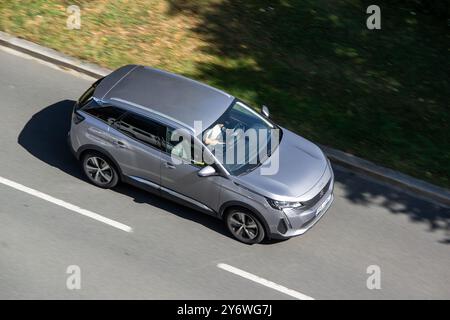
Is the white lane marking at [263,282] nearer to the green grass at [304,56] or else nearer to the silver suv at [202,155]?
the silver suv at [202,155]

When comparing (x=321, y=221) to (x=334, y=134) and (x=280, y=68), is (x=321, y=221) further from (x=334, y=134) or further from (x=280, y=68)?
(x=280, y=68)

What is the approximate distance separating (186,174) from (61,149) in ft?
9.07

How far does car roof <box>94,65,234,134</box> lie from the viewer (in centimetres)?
1063

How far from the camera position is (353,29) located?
620 inches

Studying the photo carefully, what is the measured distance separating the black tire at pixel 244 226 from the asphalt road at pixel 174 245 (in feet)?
0.50

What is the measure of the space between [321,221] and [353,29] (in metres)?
6.07

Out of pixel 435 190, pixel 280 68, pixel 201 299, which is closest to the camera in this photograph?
pixel 201 299

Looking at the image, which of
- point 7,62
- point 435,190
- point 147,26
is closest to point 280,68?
point 147,26

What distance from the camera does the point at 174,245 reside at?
1048cm

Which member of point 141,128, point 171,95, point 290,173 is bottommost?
point 290,173

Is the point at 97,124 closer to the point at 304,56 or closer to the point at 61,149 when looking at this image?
the point at 61,149

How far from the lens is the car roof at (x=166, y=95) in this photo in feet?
34.9

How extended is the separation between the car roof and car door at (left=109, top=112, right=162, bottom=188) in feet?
0.81

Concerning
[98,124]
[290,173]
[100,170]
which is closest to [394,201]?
[290,173]
